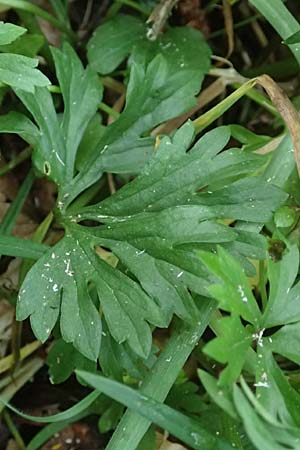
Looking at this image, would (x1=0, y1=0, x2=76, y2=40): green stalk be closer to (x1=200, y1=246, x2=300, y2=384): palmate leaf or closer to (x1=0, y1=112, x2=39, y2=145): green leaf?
(x1=0, y1=112, x2=39, y2=145): green leaf

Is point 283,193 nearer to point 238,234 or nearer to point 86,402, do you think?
point 238,234

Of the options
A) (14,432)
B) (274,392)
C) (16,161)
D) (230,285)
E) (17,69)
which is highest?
(17,69)

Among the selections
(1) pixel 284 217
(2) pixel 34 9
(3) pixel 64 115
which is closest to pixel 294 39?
(1) pixel 284 217

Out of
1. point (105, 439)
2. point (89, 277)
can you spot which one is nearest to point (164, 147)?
point (89, 277)

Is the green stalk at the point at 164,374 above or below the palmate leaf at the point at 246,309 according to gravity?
below

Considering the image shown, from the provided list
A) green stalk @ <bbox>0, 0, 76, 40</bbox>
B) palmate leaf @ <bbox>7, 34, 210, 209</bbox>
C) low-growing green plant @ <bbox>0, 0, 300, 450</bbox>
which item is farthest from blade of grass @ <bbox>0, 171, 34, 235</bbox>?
green stalk @ <bbox>0, 0, 76, 40</bbox>

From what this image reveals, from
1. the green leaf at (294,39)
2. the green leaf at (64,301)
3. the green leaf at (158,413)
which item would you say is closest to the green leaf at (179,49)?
the green leaf at (294,39)

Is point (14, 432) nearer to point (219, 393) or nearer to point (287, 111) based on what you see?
point (219, 393)

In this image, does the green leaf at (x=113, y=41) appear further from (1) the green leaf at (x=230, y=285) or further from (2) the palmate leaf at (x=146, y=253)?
(1) the green leaf at (x=230, y=285)
